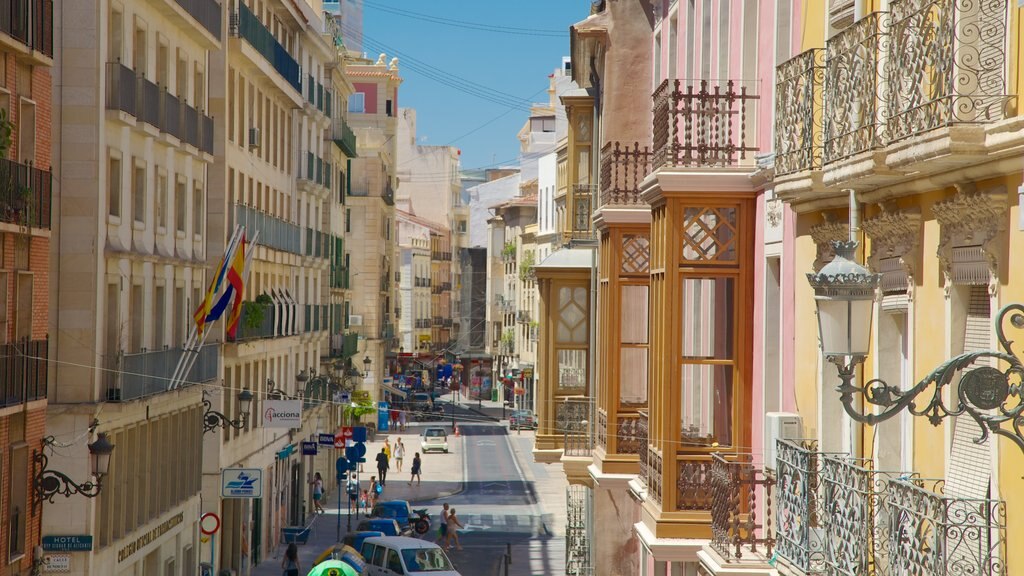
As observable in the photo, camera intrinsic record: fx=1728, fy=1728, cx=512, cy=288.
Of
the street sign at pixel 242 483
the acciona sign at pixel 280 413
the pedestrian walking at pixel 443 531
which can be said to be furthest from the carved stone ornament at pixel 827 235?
the pedestrian walking at pixel 443 531

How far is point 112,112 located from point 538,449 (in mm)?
10583

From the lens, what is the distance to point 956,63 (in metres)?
9.33

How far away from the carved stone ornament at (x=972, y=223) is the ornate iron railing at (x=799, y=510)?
1841mm

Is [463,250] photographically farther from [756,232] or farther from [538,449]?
[756,232]

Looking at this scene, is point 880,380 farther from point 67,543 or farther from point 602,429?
point 67,543

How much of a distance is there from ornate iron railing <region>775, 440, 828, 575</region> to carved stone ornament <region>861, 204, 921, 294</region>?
1.43m

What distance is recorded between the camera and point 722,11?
19344mm

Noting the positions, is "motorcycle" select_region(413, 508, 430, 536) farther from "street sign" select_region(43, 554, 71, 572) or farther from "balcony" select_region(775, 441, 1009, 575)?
"balcony" select_region(775, 441, 1009, 575)

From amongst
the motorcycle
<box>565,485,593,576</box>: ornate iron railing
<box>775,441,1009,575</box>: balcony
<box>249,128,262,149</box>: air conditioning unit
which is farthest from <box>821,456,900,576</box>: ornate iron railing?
the motorcycle

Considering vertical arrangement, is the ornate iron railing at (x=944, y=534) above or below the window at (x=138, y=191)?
below

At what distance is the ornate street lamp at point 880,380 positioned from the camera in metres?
7.80

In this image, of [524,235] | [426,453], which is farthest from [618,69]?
[524,235]

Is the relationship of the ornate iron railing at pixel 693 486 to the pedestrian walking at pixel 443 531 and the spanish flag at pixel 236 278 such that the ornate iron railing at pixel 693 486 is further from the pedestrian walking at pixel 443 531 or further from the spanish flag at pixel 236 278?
the pedestrian walking at pixel 443 531

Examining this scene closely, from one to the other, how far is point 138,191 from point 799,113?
19.6 meters
